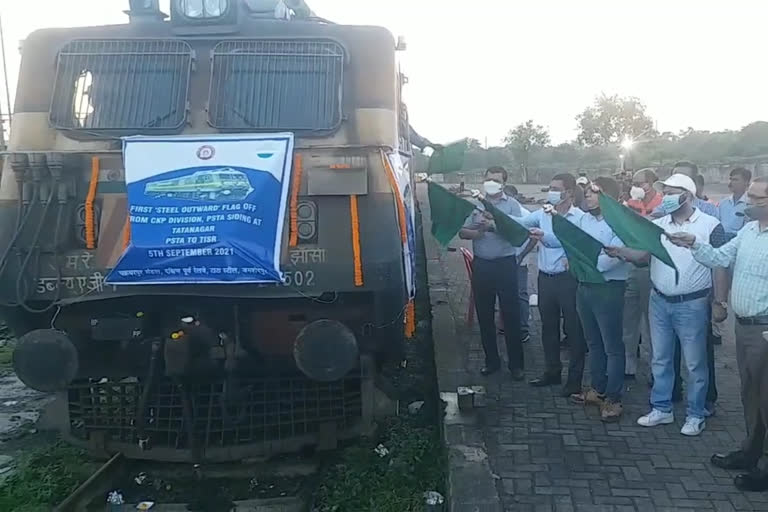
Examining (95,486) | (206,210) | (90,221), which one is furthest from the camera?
(95,486)

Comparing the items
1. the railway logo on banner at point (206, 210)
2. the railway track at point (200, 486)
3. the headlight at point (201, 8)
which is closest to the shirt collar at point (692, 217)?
the railway logo on banner at point (206, 210)

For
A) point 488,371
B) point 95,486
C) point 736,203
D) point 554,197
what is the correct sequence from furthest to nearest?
point 736,203
point 488,371
point 554,197
point 95,486

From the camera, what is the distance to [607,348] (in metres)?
5.68

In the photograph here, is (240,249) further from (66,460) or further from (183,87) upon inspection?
(66,460)

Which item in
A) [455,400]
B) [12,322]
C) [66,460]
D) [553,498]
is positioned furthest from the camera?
[455,400]

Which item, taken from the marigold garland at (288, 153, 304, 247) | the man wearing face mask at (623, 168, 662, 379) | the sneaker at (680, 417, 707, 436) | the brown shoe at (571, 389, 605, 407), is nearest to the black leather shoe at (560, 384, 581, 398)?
the brown shoe at (571, 389, 605, 407)

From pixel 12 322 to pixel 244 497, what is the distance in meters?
1.83

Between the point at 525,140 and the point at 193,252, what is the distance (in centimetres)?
4451

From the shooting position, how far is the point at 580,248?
18.4 ft

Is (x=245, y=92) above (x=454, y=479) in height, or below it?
above

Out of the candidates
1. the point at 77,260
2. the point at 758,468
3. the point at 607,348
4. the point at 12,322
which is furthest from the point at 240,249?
the point at 758,468

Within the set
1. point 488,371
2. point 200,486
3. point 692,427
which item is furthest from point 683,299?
point 200,486

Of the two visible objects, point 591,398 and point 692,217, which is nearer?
point 692,217

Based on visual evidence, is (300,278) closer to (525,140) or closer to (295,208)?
(295,208)
